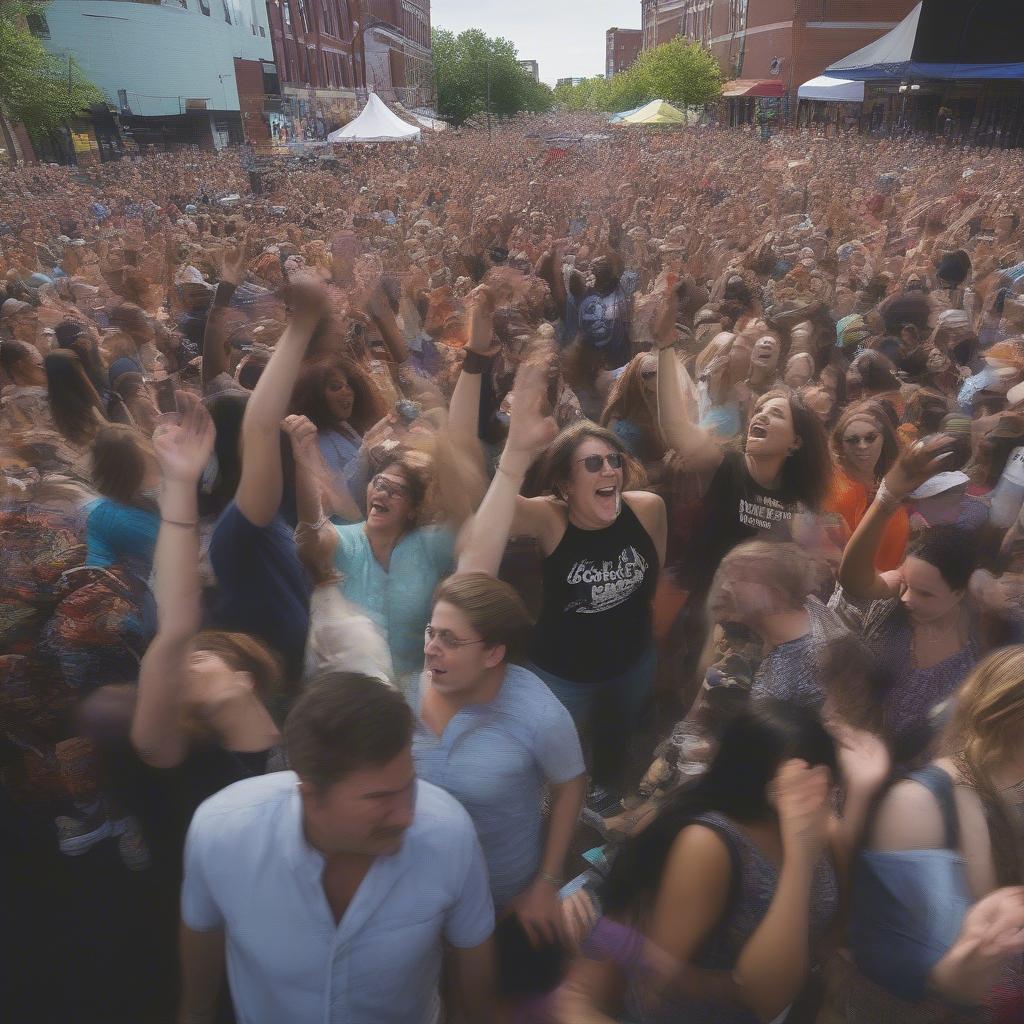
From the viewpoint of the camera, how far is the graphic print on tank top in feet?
8.11

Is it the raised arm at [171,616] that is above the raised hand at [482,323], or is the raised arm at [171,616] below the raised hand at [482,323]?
below

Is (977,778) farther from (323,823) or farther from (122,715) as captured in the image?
(122,715)

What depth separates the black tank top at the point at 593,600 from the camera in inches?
97.6

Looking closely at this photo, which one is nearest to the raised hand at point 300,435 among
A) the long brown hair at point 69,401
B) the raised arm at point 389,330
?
the long brown hair at point 69,401

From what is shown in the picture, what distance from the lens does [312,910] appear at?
1330mm

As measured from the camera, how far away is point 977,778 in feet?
4.92

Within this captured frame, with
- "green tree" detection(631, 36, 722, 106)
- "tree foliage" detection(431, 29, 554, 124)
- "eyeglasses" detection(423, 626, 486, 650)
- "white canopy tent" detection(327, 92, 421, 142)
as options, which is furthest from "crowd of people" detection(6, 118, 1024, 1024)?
"tree foliage" detection(431, 29, 554, 124)

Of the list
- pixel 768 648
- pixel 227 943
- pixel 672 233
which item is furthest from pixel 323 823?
pixel 672 233

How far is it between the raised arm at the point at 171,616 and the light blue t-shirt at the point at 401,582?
573 millimetres

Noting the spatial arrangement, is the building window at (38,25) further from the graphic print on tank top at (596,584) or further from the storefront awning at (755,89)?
the storefront awning at (755,89)

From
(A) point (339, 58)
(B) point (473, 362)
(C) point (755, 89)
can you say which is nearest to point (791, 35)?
(C) point (755, 89)

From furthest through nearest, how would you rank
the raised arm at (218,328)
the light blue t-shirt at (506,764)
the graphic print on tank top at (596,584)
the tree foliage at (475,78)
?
the tree foliage at (475,78)
the raised arm at (218,328)
the graphic print on tank top at (596,584)
the light blue t-shirt at (506,764)

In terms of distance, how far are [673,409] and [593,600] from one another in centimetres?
104

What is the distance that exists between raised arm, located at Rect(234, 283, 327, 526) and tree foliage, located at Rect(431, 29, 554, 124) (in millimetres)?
70738
